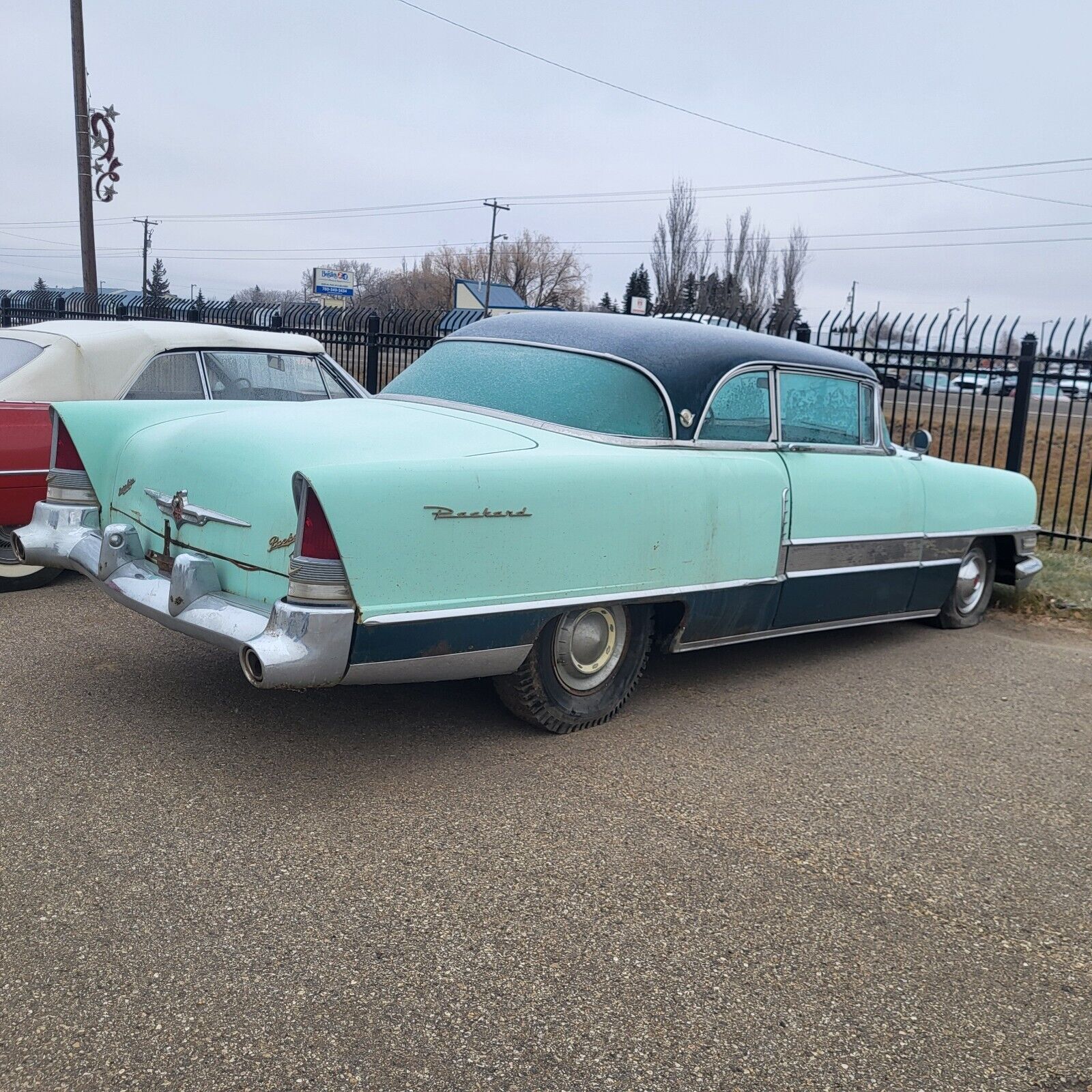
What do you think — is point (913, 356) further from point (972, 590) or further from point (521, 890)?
point (521, 890)

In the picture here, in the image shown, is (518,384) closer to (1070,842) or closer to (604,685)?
(604,685)

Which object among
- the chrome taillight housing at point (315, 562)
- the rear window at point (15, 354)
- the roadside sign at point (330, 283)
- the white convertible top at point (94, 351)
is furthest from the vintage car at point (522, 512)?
the roadside sign at point (330, 283)

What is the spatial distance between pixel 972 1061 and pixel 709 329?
3.15 m

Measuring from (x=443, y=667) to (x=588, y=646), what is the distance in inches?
28.8

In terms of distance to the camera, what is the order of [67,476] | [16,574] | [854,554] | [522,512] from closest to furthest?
[522,512], [67,476], [854,554], [16,574]

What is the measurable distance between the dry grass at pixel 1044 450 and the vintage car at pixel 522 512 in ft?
11.0

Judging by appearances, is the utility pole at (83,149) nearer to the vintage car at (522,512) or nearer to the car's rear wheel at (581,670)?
the vintage car at (522,512)

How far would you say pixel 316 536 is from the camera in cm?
319

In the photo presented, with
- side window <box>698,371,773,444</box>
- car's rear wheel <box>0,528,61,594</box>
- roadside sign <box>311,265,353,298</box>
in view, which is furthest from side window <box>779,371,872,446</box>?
roadside sign <box>311,265,353,298</box>

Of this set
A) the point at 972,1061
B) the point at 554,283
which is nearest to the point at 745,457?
the point at 972,1061

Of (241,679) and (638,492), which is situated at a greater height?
(638,492)

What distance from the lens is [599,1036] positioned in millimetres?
2314

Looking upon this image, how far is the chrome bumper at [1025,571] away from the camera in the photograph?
637 cm

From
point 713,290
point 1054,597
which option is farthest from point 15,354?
point 713,290
